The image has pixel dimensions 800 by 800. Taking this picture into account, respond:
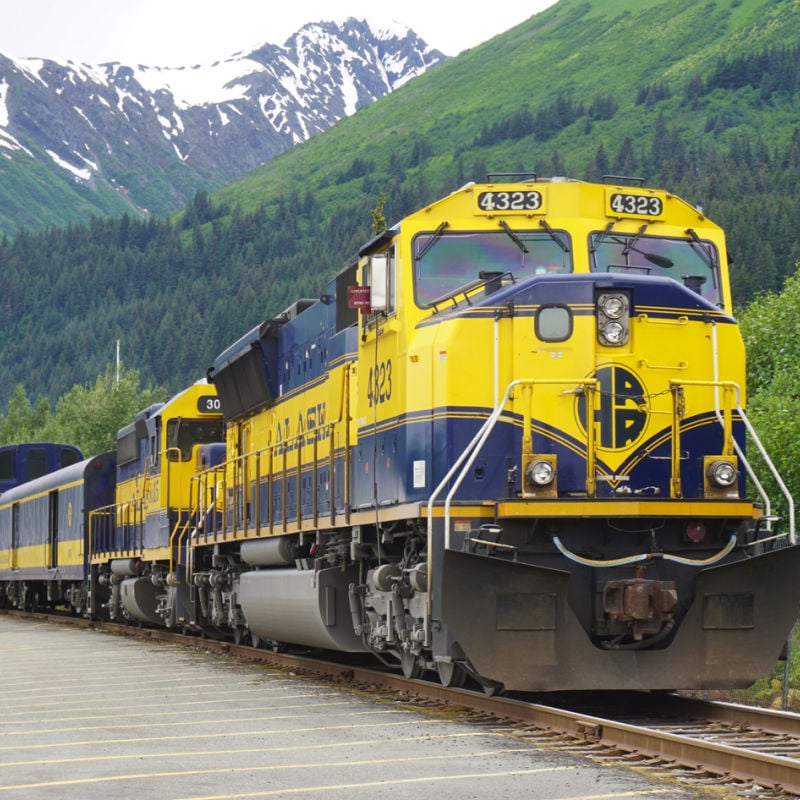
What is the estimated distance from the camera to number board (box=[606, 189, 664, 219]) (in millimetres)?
12469

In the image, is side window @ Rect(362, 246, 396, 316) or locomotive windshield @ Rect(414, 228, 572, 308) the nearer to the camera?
locomotive windshield @ Rect(414, 228, 572, 308)

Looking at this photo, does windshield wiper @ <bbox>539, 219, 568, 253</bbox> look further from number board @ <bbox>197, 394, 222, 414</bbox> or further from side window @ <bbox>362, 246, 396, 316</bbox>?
number board @ <bbox>197, 394, 222, 414</bbox>

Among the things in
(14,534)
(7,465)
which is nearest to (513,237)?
(14,534)

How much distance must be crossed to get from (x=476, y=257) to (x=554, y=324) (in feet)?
3.99

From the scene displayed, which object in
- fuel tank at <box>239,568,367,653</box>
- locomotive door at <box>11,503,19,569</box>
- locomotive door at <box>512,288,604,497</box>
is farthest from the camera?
locomotive door at <box>11,503,19,569</box>

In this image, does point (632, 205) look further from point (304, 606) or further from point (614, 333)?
point (304, 606)

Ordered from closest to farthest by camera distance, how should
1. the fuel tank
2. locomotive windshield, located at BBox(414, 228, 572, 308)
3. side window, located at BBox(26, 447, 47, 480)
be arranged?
locomotive windshield, located at BBox(414, 228, 572, 308), the fuel tank, side window, located at BBox(26, 447, 47, 480)

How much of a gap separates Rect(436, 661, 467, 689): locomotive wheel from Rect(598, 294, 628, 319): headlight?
315cm

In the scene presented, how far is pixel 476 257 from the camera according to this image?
487 inches

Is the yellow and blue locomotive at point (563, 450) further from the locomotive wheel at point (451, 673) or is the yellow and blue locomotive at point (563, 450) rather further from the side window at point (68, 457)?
the side window at point (68, 457)

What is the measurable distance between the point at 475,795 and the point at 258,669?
30.2 feet

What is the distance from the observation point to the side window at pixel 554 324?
11.5 m

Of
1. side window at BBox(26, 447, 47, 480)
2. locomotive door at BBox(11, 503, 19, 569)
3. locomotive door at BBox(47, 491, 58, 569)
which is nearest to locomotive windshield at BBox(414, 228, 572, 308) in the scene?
locomotive door at BBox(47, 491, 58, 569)

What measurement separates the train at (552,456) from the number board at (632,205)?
0.02m
